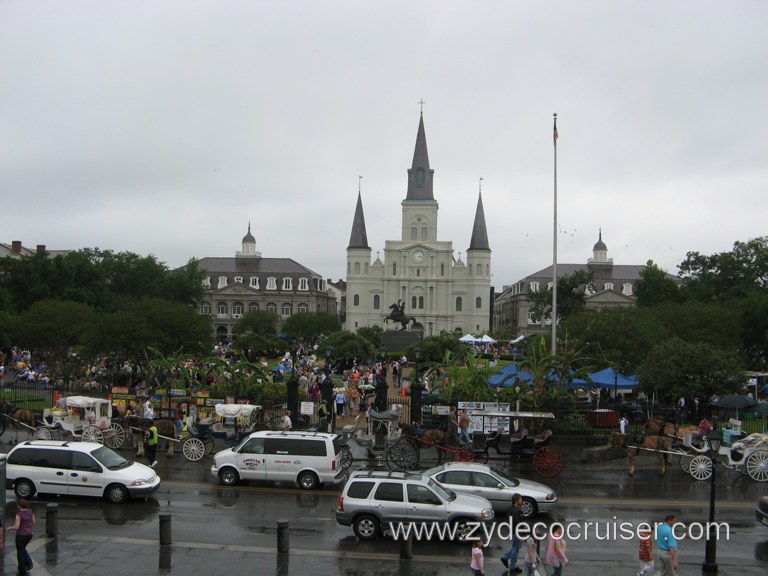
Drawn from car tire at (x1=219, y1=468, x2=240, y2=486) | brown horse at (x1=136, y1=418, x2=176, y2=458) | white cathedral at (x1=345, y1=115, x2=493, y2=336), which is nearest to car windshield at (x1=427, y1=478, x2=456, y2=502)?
car tire at (x1=219, y1=468, x2=240, y2=486)

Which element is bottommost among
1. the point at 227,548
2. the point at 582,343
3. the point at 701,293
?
the point at 227,548

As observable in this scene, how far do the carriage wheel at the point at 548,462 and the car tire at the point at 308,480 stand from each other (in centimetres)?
628

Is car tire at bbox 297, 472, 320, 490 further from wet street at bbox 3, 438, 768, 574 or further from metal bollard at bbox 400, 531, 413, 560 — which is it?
metal bollard at bbox 400, 531, 413, 560

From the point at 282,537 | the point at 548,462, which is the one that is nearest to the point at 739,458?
the point at 548,462

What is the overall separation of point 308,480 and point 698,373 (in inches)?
593

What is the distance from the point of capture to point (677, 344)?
92.5ft

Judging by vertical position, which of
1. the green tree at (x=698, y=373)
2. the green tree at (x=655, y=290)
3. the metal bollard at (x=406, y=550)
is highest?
the green tree at (x=655, y=290)

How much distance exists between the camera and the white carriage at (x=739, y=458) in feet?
70.9

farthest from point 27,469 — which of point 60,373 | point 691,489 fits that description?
point 60,373

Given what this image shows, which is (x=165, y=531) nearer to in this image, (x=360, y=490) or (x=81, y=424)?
(x=360, y=490)

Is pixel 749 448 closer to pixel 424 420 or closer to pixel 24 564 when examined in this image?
pixel 424 420

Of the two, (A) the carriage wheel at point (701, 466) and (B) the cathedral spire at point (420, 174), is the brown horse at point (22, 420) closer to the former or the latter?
(A) the carriage wheel at point (701, 466)

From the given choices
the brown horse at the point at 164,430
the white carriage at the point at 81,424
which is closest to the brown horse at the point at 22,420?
the white carriage at the point at 81,424

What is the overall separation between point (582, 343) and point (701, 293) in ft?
82.9
